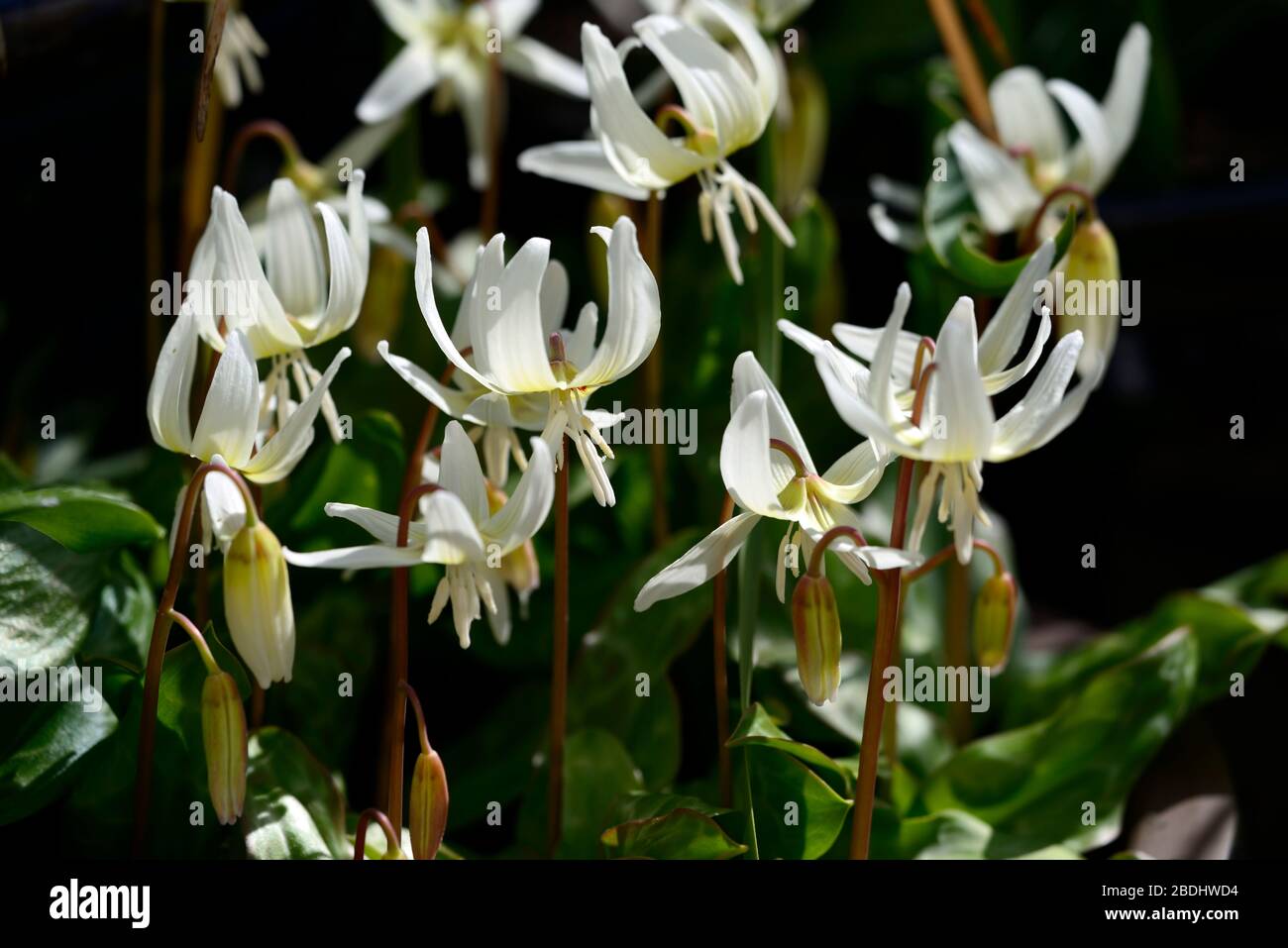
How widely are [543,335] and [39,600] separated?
53 centimetres

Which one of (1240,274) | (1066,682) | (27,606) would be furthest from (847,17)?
(27,606)

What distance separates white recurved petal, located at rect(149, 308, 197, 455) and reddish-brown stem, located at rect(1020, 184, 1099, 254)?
92 centimetres

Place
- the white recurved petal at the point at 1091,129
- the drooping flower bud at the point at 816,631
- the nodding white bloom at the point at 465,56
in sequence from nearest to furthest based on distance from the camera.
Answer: the drooping flower bud at the point at 816,631
the white recurved petal at the point at 1091,129
the nodding white bloom at the point at 465,56

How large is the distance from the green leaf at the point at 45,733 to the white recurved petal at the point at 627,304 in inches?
22.0

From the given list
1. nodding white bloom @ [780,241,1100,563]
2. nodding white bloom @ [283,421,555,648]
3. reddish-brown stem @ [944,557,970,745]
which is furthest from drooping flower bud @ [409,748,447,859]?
reddish-brown stem @ [944,557,970,745]

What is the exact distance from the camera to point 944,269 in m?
1.56

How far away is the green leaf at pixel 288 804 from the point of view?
115 centimetres

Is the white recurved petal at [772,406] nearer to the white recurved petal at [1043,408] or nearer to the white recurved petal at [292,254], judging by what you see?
the white recurved petal at [1043,408]

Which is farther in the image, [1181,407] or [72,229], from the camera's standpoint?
[1181,407]

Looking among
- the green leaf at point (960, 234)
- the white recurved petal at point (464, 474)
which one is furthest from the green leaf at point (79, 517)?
the green leaf at point (960, 234)

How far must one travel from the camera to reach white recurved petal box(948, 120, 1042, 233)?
5.10ft

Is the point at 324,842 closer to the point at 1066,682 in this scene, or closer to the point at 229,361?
the point at 229,361

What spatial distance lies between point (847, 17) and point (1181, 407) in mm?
1046
